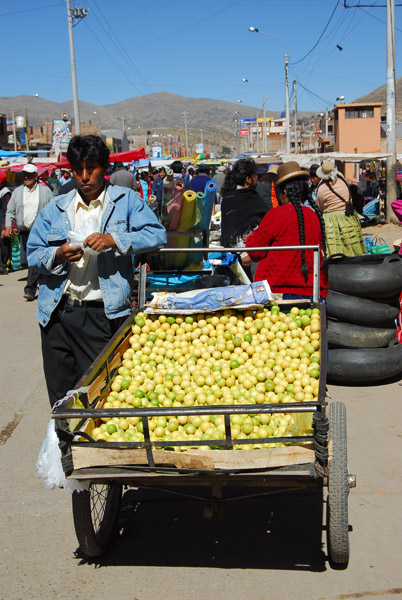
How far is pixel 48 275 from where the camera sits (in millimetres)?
3941

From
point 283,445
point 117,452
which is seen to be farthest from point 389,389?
point 117,452

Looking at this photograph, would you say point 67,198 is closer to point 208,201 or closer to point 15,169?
point 208,201

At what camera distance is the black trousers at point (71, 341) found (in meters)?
3.94

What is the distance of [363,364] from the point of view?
243 inches

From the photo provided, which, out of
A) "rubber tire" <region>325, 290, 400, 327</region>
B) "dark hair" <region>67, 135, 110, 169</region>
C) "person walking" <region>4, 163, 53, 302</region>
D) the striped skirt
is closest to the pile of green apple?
"dark hair" <region>67, 135, 110, 169</region>

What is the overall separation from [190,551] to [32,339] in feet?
18.0

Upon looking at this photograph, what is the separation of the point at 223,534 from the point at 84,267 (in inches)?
68.7

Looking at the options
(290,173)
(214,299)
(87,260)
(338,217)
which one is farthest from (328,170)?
(87,260)

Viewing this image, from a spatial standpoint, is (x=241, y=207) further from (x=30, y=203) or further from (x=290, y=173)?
(x=30, y=203)

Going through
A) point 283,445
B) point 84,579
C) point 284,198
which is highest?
point 284,198

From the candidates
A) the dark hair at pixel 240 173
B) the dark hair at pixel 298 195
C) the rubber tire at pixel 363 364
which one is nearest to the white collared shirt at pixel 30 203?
the dark hair at pixel 240 173

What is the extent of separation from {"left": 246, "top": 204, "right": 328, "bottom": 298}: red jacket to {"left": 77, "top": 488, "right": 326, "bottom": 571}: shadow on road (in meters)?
1.62

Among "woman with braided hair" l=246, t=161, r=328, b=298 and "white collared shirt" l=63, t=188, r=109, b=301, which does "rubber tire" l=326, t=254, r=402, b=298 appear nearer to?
"woman with braided hair" l=246, t=161, r=328, b=298

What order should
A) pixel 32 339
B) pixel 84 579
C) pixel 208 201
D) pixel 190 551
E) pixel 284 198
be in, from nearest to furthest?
1. pixel 84 579
2. pixel 190 551
3. pixel 284 198
4. pixel 208 201
5. pixel 32 339
